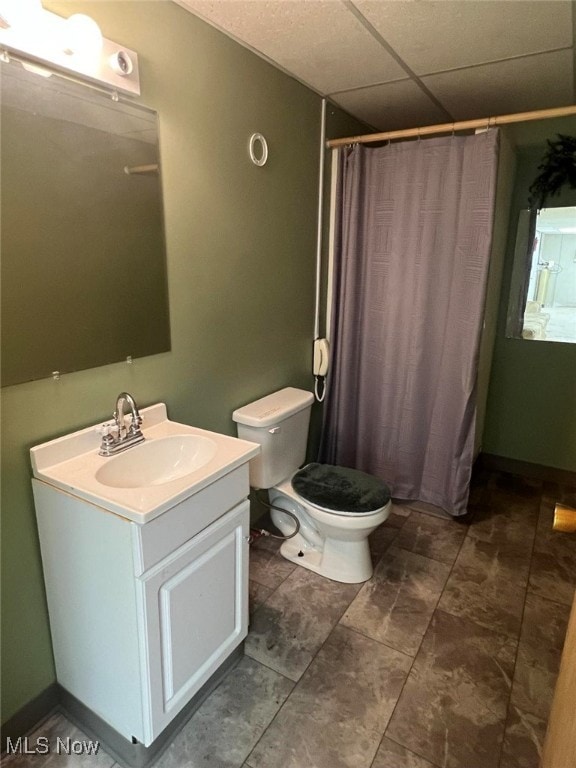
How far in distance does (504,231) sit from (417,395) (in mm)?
1162

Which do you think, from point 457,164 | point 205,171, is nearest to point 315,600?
point 205,171

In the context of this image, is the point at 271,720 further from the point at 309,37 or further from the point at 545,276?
the point at 545,276

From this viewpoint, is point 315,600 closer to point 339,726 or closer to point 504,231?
point 339,726

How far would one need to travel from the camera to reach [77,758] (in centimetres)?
137

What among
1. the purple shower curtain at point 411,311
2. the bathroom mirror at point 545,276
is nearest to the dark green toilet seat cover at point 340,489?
the purple shower curtain at point 411,311

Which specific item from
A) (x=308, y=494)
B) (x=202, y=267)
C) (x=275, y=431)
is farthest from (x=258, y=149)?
(x=308, y=494)

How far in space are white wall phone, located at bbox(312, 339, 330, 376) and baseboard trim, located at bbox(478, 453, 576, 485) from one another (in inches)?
56.0

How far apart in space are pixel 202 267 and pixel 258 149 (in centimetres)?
63

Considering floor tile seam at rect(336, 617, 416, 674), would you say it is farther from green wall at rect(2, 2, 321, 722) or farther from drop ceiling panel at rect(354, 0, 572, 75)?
drop ceiling panel at rect(354, 0, 572, 75)

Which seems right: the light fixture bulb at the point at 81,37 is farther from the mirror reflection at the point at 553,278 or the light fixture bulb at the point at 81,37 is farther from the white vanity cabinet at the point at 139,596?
the mirror reflection at the point at 553,278

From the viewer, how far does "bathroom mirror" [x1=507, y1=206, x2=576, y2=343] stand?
9.10ft

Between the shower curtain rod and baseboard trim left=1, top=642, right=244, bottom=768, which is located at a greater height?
the shower curtain rod

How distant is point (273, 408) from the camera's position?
7.07ft

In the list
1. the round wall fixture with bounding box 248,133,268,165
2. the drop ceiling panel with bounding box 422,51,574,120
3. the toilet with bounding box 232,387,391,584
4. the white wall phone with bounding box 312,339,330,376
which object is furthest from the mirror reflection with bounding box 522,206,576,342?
the round wall fixture with bounding box 248,133,268,165
